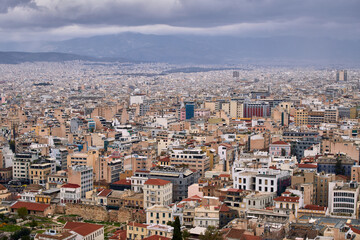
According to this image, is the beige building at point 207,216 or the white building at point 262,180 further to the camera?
the white building at point 262,180

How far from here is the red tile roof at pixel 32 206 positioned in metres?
34.0

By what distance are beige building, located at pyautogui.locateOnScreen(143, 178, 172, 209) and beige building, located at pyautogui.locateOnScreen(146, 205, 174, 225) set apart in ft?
8.68

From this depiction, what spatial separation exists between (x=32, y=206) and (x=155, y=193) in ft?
22.7

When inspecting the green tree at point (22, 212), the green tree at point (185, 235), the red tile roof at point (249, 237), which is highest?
the red tile roof at point (249, 237)

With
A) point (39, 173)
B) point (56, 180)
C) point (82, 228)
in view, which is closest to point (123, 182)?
point (56, 180)

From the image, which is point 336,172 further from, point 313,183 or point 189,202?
point 189,202

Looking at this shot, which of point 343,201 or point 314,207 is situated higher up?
point 343,201

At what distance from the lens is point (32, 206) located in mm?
34312

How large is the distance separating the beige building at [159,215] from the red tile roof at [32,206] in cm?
700

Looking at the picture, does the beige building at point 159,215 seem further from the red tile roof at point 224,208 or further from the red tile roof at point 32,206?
the red tile roof at point 32,206

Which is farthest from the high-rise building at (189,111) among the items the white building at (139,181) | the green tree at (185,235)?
the green tree at (185,235)

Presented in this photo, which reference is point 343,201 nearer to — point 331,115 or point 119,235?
point 119,235

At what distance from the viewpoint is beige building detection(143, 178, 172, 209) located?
32.8m

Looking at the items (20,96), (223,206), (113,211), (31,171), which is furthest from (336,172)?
(20,96)
